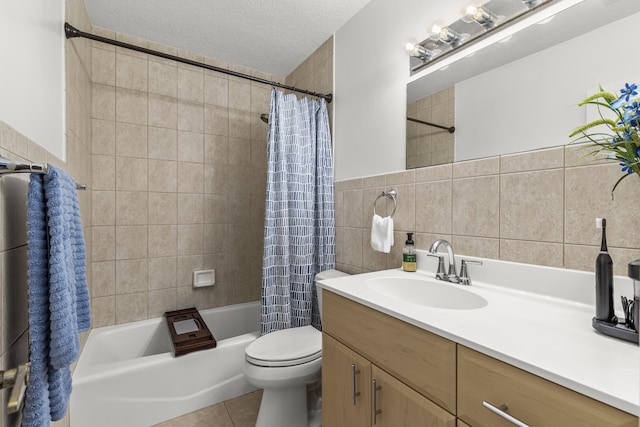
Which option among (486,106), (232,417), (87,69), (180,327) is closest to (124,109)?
(87,69)

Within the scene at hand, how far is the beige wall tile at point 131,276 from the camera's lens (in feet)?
6.87

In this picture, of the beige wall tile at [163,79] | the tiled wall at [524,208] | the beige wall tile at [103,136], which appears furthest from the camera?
the beige wall tile at [163,79]

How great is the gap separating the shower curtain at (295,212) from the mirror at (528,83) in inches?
31.6

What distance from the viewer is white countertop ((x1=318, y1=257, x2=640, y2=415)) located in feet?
1.65

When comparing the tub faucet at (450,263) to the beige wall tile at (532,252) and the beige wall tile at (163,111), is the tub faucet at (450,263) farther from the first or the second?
the beige wall tile at (163,111)

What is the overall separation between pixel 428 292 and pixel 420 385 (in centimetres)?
48

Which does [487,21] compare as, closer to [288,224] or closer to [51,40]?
[288,224]

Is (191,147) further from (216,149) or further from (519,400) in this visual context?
(519,400)

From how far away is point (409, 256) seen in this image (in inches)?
55.0

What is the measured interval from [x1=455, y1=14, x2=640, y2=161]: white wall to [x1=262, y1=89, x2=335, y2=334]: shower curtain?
3.28 feet

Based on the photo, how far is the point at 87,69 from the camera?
1.85 meters

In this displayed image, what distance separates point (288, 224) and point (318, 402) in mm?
1098

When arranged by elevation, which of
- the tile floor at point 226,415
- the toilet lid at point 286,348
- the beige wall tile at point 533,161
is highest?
the beige wall tile at point 533,161

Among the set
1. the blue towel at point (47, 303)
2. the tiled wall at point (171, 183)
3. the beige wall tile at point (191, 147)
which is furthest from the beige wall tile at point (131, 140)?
the blue towel at point (47, 303)
